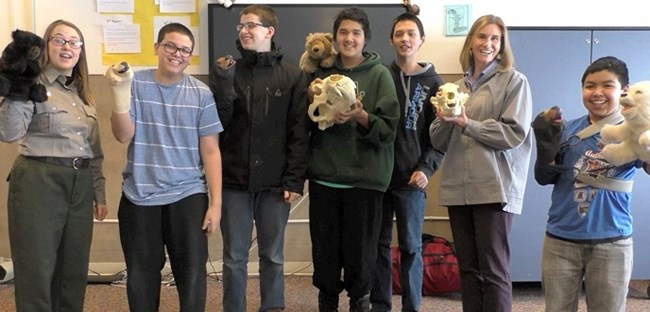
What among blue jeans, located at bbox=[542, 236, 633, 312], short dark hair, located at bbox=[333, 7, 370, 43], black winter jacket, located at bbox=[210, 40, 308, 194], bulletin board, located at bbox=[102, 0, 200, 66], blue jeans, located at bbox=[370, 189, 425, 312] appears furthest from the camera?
bulletin board, located at bbox=[102, 0, 200, 66]

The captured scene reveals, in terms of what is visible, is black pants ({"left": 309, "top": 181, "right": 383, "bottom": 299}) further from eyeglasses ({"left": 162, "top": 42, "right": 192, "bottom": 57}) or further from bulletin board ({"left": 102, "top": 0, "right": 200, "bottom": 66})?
bulletin board ({"left": 102, "top": 0, "right": 200, "bottom": 66})

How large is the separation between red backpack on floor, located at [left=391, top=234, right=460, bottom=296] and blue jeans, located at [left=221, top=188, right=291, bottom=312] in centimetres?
98

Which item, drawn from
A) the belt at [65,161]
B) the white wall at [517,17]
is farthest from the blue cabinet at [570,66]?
the belt at [65,161]

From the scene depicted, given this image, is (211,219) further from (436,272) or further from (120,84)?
(436,272)

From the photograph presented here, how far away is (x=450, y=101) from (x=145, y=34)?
214 centimetres

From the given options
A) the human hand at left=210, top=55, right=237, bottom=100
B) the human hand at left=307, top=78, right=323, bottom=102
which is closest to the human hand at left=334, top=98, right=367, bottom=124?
the human hand at left=307, top=78, right=323, bottom=102

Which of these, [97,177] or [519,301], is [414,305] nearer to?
[519,301]

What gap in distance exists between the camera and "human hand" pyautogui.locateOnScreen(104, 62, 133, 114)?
79.7 inches

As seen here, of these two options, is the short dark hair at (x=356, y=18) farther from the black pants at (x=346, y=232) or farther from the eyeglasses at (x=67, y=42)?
the eyeglasses at (x=67, y=42)

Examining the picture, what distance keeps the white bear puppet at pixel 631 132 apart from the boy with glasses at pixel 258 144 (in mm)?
1153

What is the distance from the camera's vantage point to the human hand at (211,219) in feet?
7.49

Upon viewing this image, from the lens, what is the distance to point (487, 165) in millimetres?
2277

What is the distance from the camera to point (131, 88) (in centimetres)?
219

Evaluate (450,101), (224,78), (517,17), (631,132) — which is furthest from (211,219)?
(517,17)
